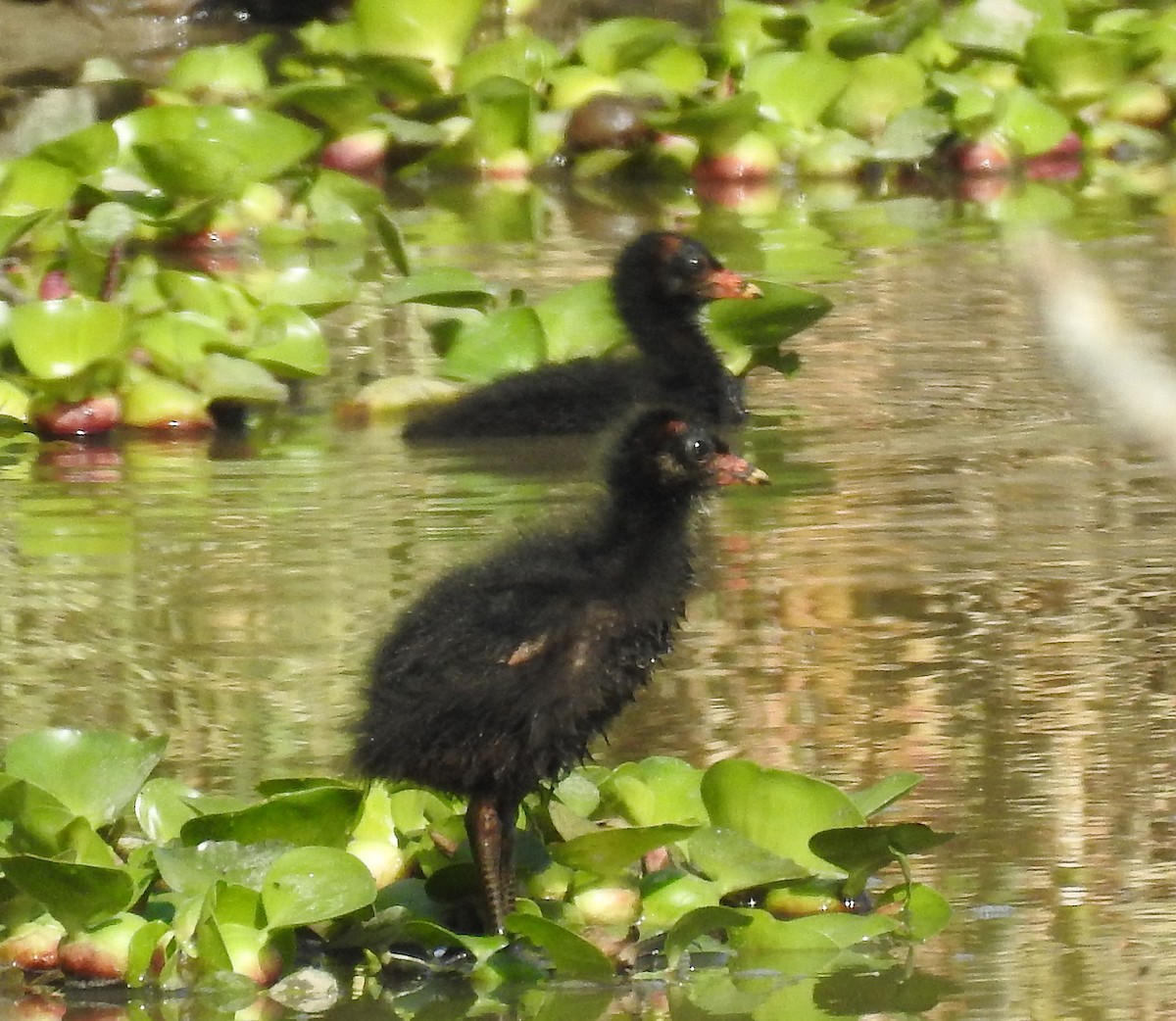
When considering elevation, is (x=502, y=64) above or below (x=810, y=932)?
below

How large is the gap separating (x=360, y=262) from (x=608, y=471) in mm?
5368

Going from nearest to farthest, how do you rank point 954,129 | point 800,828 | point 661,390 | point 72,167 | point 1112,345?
1. point 1112,345
2. point 800,828
3. point 661,390
4. point 72,167
5. point 954,129

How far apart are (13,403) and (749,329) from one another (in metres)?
2.06

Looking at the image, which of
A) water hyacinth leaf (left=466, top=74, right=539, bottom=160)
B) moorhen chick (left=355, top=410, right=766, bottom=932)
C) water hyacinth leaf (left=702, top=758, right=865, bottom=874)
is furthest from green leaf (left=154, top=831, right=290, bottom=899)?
water hyacinth leaf (left=466, top=74, right=539, bottom=160)

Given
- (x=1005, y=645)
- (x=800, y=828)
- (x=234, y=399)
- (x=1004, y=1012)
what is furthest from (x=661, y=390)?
(x=1004, y=1012)

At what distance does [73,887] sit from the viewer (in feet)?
10.3

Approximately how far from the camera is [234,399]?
22.1 feet

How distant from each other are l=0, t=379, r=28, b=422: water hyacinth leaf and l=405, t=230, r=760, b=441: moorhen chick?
1.02 meters

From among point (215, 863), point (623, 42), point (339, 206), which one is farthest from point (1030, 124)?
point (215, 863)

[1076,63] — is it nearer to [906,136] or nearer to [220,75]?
[906,136]

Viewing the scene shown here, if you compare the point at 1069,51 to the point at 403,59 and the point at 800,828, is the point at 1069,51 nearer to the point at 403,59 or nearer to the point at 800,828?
the point at 403,59

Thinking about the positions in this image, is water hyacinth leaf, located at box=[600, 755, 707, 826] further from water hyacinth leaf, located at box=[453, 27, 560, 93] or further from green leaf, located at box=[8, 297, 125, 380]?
water hyacinth leaf, located at box=[453, 27, 560, 93]

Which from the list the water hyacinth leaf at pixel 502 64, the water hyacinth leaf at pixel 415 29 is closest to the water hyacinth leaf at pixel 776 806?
the water hyacinth leaf at pixel 502 64

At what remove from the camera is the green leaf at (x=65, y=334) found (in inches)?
252
